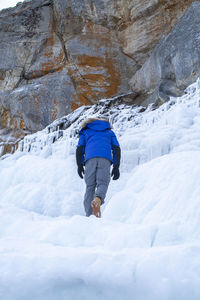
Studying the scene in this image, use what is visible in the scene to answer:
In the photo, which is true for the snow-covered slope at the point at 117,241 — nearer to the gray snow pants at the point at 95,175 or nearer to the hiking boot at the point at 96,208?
the hiking boot at the point at 96,208

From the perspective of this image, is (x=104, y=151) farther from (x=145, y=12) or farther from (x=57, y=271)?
(x=145, y=12)

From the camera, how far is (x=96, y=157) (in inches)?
111

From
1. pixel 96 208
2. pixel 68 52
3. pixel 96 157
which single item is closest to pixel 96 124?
pixel 96 157

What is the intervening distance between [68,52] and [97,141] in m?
7.25

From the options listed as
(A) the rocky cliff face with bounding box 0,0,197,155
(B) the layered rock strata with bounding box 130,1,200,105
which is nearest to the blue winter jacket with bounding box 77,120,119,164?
(B) the layered rock strata with bounding box 130,1,200,105

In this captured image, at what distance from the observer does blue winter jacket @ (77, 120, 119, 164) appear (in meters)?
2.84

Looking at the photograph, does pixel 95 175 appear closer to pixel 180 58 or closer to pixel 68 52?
pixel 180 58

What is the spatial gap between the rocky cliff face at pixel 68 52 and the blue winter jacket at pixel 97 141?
582 centimetres

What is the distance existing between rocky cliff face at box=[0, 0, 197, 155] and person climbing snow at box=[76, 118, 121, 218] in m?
5.83

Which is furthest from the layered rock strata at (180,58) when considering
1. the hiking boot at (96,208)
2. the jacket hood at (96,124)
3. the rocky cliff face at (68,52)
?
the hiking boot at (96,208)

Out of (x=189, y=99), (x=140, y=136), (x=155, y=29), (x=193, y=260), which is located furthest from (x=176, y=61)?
(x=193, y=260)

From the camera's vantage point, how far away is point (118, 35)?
370 inches

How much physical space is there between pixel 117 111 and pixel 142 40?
3.33 metres

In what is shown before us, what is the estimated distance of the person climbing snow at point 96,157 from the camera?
9.16ft
